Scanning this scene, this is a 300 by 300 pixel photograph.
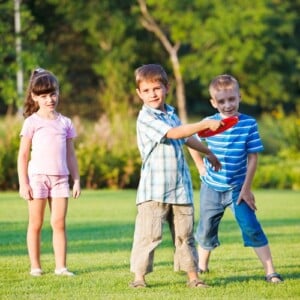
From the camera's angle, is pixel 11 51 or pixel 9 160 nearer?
pixel 9 160

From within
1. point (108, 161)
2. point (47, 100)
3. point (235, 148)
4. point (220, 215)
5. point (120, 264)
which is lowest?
point (120, 264)

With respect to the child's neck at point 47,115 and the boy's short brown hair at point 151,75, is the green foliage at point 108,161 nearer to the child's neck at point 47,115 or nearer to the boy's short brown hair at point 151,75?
the child's neck at point 47,115

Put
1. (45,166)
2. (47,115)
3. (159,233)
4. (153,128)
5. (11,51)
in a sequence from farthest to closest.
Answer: (11,51), (47,115), (45,166), (159,233), (153,128)

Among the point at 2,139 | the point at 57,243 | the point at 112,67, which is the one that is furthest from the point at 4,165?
the point at 112,67

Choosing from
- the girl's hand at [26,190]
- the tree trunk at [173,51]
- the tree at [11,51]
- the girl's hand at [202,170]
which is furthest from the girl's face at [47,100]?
the tree trunk at [173,51]

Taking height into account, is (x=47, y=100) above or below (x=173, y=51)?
below

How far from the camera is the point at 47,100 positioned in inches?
368

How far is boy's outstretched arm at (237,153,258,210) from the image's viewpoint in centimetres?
878

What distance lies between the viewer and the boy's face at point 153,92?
8312mm

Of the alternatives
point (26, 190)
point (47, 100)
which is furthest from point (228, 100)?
point (26, 190)

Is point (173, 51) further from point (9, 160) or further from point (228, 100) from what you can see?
point (228, 100)

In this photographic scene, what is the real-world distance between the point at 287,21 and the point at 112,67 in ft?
30.5

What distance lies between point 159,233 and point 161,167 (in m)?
0.49

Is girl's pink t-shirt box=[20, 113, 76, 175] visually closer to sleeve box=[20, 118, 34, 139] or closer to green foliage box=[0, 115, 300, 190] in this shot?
sleeve box=[20, 118, 34, 139]
